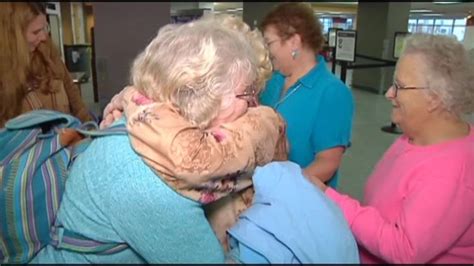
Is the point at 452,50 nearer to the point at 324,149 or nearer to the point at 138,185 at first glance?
the point at 324,149

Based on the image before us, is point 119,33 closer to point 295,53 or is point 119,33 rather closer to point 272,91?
point 272,91

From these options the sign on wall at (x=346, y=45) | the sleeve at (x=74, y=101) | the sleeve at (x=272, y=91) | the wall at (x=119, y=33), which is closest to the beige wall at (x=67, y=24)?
the wall at (x=119, y=33)

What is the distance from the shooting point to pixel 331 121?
1.38 m

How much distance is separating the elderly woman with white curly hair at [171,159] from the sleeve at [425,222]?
328 mm

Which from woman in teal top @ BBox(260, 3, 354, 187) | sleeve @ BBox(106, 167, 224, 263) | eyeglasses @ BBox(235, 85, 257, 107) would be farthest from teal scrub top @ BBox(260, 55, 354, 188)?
sleeve @ BBox(106, 167, 224, 263)

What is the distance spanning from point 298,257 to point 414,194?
1.28ft

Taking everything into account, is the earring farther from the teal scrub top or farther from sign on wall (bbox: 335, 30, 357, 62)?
sign on wall (bbox: 335, 30, 357, 62)

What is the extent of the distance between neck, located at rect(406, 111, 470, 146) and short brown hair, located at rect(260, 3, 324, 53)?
2.03 ft

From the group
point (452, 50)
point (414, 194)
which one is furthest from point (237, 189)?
point (452, 50)

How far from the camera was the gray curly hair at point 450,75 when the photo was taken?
92 cm

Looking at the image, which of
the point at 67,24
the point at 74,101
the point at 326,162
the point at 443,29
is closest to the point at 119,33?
the point at 74,101

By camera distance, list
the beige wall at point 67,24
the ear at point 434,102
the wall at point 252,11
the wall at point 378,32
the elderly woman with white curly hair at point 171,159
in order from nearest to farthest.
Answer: the elderly woman with white curly hair at point 171,159 < the ear at point 434,102 < the wall at point 378,32 < the wall at point 252,11 < the beige wall at point 67,24

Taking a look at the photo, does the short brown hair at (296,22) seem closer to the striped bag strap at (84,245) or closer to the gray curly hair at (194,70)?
the gray curly hair at (194,70)

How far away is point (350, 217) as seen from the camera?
2.86ft
